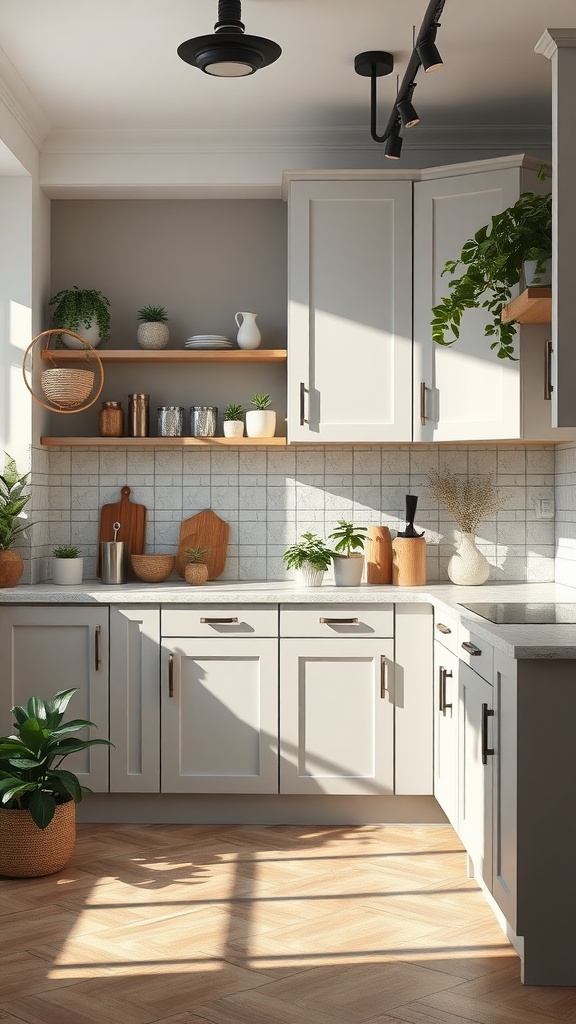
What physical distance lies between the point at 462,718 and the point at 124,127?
274 centimetres

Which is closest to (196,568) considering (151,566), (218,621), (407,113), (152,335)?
(151,566)

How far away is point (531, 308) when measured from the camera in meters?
3.24

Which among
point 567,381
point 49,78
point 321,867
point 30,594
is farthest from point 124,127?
point 321,867

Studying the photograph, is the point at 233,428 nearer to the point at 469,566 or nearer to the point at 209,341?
the point at 209,341

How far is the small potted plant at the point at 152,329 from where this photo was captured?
4.35m

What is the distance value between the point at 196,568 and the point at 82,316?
1.16 m

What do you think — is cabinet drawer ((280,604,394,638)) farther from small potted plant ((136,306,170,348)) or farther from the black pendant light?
the black pendant light

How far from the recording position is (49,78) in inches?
149

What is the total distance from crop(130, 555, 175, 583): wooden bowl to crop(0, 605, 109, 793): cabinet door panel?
401 millimetres

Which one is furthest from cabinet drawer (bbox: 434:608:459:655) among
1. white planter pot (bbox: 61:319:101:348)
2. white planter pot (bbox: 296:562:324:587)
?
white planter pot (bbox: 61:319:101:348)

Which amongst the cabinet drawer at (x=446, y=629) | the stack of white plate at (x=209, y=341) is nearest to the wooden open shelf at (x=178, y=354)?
the stack of white plate at (x=209, y=341)

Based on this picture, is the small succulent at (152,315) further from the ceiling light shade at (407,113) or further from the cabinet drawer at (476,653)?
the cabinet drawer at (476,653)

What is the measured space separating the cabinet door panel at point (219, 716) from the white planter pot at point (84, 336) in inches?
52.9

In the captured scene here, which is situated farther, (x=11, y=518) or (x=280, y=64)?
(x=11, y=518)
